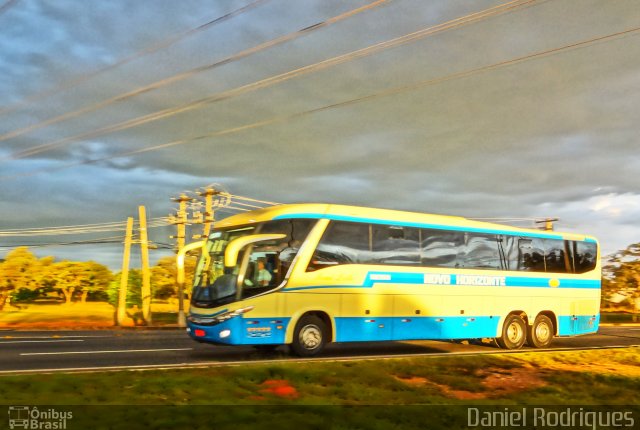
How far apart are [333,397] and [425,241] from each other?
970 centimetres

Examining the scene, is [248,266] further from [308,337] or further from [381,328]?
[381,328]

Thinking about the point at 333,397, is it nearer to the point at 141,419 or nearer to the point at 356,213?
the point at 141,419

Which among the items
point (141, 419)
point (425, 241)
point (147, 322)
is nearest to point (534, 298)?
point (425, 241)

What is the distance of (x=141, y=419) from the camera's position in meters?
8.48

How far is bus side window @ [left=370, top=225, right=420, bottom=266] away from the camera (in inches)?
737

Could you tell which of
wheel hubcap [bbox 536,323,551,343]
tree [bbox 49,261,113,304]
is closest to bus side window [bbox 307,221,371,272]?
wheel hubcap [bbox 536,323,551,343]

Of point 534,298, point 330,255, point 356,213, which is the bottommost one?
point 534,298

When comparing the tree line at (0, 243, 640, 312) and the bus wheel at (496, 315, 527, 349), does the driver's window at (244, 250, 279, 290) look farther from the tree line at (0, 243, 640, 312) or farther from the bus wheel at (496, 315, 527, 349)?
the tree line at (0, 243, 640, 312)

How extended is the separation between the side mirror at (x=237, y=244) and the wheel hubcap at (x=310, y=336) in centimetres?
256

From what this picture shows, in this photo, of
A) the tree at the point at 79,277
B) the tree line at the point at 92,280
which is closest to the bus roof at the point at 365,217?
the tree line at the point at 92,280

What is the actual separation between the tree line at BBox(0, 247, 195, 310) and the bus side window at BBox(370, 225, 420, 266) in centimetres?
4278

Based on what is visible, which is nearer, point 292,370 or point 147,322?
point 292,370

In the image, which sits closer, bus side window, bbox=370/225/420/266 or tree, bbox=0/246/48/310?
bus side window, bbox=370/225/420/266

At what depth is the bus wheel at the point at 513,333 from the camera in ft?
71.7
